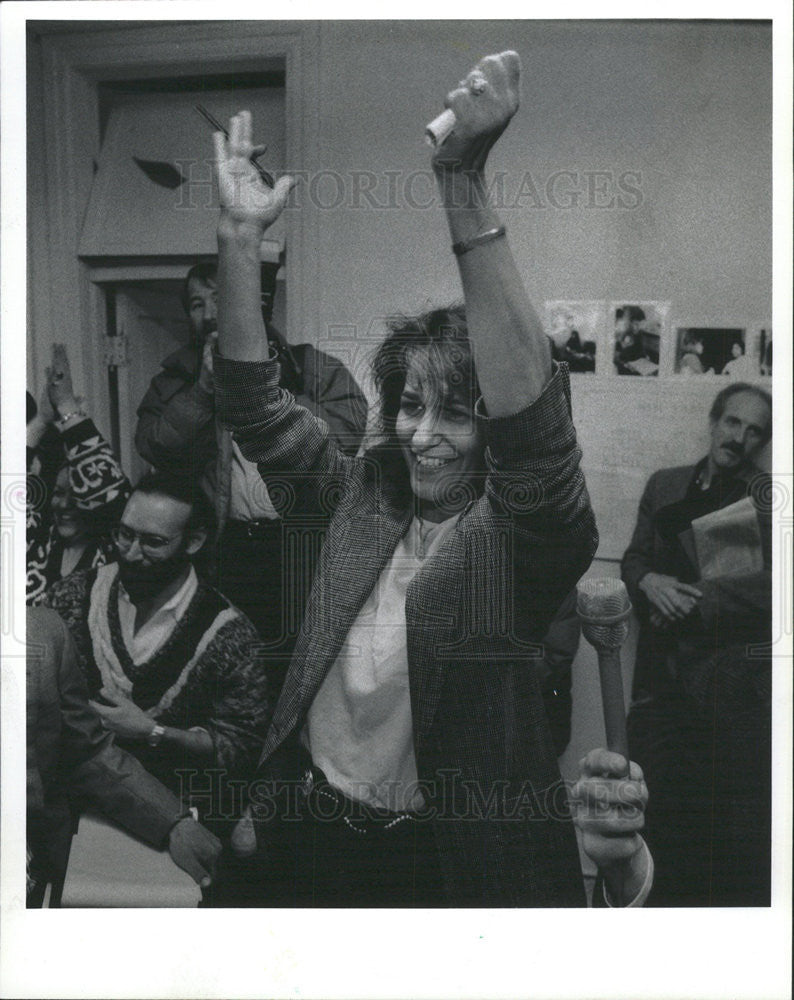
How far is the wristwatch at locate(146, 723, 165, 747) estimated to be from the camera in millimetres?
2914

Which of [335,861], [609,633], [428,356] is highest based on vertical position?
[428,356]

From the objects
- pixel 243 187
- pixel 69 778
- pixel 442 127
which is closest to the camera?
pixel 442 127

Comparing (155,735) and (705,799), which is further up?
(155,735)

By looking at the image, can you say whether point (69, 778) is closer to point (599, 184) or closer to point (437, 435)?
point (437, 435)

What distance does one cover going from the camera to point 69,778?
2939mm

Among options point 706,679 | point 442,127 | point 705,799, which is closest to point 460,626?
point 706,679

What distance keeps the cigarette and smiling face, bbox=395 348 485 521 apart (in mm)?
459

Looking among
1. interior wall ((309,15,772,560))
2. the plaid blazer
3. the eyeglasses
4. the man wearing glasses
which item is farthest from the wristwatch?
interior wall ((309,15,772,560))

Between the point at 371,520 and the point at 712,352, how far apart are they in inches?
34.4

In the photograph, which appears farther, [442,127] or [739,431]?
[739,431]

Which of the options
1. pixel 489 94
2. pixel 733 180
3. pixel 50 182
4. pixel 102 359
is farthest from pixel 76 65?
pixel 733 180

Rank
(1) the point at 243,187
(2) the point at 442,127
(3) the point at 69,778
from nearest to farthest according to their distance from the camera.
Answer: (2) the point at 442,127
(1) the point at 243,187
(3) the point at 69,778

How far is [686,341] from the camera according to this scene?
113 inches

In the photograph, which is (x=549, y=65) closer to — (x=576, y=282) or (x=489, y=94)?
(x=489, y=94)
